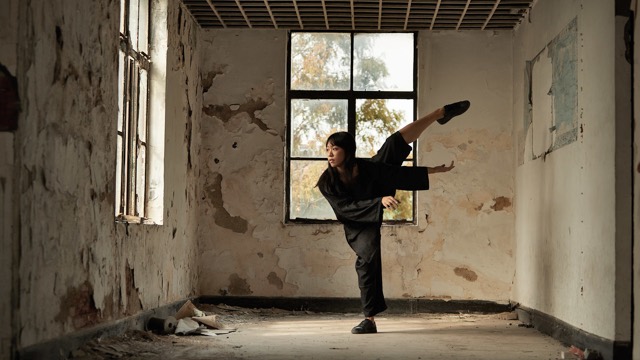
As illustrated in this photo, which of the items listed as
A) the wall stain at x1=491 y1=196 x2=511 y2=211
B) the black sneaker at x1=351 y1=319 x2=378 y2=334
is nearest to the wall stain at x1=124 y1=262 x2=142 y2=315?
the black sneaker at x1=351 y1=319 x2=378 y2=334

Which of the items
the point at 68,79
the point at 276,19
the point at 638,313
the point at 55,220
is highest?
the point at 276,19

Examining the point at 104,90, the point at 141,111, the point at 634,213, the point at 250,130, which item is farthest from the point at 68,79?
the point at 250,130

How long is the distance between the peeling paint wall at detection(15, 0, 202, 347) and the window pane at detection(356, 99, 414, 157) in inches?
87.5

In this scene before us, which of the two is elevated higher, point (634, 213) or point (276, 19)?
point (276, 19)

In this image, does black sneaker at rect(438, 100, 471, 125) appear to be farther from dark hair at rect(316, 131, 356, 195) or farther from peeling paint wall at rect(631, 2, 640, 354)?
peeling paint wall at rect(631, 2, 640, 354)

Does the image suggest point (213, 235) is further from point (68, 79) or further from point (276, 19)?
point (68, 79)

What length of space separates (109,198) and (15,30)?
56.1 inches

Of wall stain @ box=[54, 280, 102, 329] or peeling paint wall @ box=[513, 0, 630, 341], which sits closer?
wall stain @ box=[54, 280, 102, 329]

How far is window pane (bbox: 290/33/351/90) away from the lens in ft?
23.9

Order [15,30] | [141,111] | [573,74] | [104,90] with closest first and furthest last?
[15,30], [104,90], [573,74], [141,111]

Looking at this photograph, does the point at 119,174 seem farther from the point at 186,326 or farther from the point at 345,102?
the point at 345,102

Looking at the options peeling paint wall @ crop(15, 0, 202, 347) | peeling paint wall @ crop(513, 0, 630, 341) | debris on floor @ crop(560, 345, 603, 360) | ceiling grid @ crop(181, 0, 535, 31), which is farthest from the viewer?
ceiling grid @ crop(181, 0, 535, 31)

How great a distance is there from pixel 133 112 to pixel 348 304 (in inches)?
104

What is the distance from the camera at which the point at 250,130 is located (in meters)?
7.26
